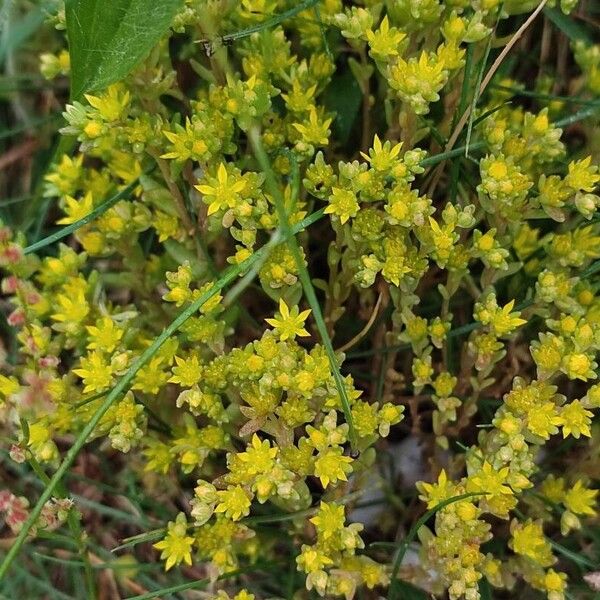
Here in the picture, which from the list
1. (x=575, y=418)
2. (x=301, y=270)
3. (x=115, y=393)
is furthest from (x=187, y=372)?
(x=575, y=418)

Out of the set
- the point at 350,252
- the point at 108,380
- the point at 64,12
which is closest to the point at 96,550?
the point at 108,380

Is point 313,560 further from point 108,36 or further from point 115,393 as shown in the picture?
point 108,36

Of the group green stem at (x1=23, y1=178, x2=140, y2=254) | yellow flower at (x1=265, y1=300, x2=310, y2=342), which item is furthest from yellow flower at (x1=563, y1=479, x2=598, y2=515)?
green stem at (x1=23, y1=178, x2=140, y2=254)

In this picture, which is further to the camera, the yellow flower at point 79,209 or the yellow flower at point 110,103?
the yellow flower at point 79,209

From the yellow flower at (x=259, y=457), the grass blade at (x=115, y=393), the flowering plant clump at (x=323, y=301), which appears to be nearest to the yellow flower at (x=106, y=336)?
the flowering plant clump at (x=323, y=301)

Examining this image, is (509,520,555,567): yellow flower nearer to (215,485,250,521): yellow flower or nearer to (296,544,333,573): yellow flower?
(296,544,333,573): yellow flower

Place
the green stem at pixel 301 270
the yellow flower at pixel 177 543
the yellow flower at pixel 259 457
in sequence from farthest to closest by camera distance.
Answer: the yellow flower at pixel 177 543 → the yellow flower at pixel 259 457 → the green stem at pixel 301 270

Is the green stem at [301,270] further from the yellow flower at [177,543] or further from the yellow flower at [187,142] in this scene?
the yellow flower at [177,543]

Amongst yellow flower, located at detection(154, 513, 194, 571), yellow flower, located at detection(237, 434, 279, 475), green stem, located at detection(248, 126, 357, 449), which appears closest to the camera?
green stem, located at detection(248, 126, 357, 449)

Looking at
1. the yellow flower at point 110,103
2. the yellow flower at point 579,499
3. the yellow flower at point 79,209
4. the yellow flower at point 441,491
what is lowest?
the yellow flower at point 579,499
